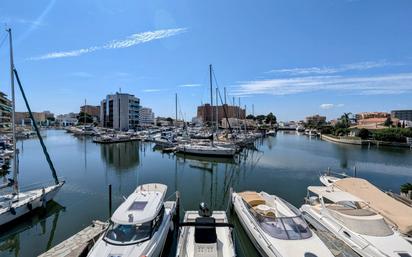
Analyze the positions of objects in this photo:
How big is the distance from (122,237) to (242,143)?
48468 millimetres

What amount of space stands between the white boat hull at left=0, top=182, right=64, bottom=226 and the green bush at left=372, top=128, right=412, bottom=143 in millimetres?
81262

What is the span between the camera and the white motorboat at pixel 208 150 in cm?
4159

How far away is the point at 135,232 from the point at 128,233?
0.28 metres

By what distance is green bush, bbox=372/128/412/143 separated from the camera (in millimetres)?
64500

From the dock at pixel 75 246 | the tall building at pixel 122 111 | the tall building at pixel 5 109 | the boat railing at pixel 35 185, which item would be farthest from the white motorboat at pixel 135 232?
the tall building at pixel 122 111

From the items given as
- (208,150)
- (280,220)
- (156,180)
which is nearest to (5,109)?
(156,180)

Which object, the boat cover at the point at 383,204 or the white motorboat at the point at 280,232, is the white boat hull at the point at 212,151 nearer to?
the boat cover at the point at 383,204

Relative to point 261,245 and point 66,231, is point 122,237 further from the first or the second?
point 66,231

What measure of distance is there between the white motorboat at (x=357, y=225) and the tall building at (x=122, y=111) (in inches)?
4562

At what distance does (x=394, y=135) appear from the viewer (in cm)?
6569

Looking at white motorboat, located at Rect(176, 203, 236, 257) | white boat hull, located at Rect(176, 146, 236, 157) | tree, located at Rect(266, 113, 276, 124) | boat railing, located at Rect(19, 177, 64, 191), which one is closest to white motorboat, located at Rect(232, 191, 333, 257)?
white motorboat, located at Rect(176, 203, 236, 257)

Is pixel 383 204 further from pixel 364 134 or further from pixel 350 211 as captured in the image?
pixel 364 134

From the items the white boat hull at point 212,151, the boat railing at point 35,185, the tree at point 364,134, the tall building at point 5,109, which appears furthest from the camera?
the tree at point 364,134

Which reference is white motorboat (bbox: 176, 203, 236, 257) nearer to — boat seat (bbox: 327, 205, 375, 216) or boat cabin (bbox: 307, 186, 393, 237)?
boat cabin (bbox: 307, 186, 393, 237)
